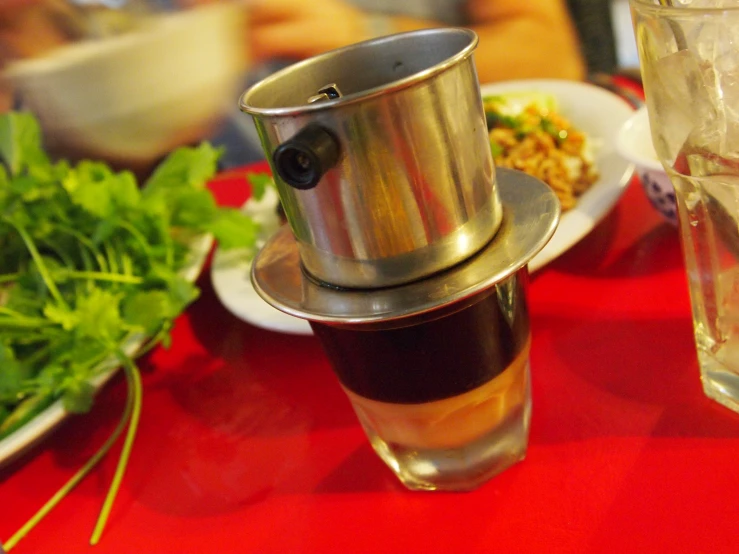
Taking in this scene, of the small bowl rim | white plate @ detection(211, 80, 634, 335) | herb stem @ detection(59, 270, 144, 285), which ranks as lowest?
white plate @ detection(211, 80, 634, 335)

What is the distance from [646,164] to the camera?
0.64 meters

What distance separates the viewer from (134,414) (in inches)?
24.3

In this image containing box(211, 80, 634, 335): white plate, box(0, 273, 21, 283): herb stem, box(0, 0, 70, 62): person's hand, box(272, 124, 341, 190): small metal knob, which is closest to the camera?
box(272, 124, 341, 190): small metal knob

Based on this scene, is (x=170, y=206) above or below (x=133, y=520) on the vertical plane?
above

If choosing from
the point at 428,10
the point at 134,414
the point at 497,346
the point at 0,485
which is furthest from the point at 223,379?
the point at 428,10

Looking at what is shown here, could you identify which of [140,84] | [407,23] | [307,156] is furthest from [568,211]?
[140,84]

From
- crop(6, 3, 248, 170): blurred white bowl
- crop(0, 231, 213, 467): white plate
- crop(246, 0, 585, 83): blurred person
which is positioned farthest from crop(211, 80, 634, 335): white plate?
crop(6, 3, 248, 170): blurred white bowl

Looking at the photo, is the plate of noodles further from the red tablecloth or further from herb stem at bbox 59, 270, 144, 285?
herb stem at bbox 59, 270, 144, 285

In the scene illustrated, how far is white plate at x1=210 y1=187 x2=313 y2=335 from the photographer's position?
2.07 ft

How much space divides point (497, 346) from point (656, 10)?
0.77 feet

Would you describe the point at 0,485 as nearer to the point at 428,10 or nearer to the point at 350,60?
the point at 350,60

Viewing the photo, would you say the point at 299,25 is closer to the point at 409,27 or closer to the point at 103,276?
the point at 409,27

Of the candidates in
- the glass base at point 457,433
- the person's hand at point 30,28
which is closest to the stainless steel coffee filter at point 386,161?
the glass base at point 457,433

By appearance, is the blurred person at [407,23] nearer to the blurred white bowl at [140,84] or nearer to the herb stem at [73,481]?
the blurred white bowl at [140,84]
